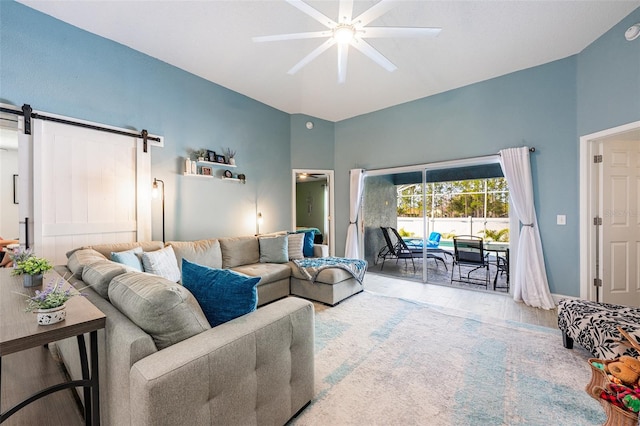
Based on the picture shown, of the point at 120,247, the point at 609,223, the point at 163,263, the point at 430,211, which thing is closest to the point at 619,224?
the point at 609,223

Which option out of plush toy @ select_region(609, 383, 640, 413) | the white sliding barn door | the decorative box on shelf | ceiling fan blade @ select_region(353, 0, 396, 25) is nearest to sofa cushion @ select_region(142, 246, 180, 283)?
the white sliding barn door

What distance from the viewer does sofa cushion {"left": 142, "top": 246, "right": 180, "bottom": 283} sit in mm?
2660

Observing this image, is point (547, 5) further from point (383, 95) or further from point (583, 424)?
point (583, 424)

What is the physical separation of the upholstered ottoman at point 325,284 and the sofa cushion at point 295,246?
33 centimetres

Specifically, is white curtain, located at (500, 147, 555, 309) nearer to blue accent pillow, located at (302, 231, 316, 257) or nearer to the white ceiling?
the white ceiling

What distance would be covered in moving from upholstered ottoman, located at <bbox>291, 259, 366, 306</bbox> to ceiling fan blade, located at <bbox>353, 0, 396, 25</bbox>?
8.86 ft

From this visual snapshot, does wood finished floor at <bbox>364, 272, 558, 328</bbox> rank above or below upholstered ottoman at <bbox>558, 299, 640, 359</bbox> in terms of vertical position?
below

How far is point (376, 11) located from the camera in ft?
6.59

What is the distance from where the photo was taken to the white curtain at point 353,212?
532cm

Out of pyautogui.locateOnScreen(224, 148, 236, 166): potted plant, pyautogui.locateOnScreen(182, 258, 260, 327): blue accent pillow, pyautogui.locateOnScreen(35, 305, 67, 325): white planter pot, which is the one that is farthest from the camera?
pyautogui.locateOnScreen(224, 148, 236, 166): potted plant

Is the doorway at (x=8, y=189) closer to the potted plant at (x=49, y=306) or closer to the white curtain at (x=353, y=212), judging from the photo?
the potted plant at (x=49, y=306)

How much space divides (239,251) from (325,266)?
4.31 ft

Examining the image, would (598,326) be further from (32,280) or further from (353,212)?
(32,280)

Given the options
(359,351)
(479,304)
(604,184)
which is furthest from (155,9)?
(604,184)
